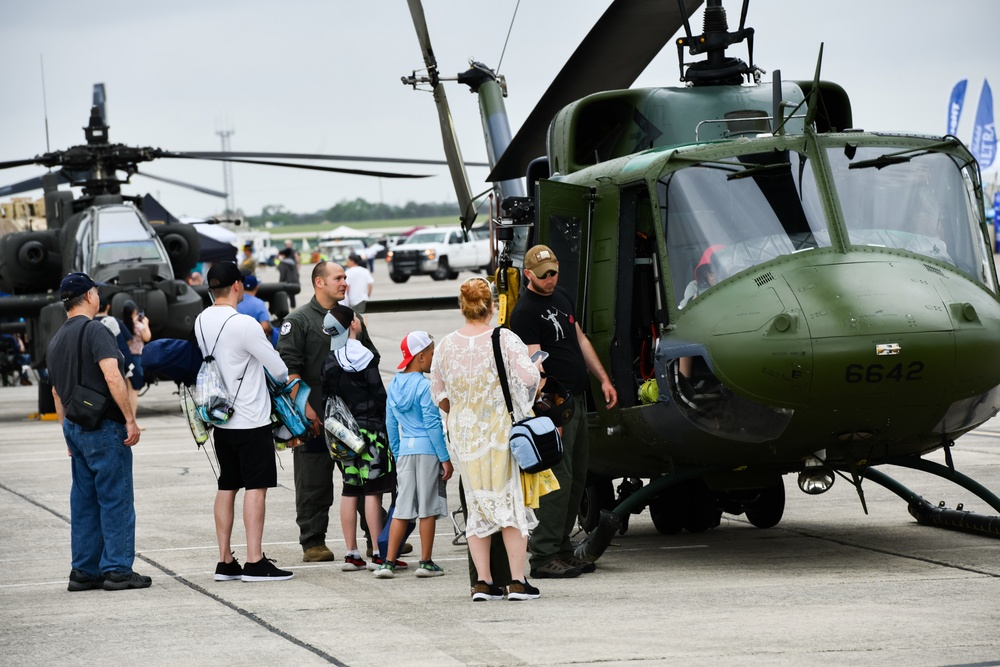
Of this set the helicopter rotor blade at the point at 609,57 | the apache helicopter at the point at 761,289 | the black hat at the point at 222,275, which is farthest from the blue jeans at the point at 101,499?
the helicopter rotor blade at the point at 609,57

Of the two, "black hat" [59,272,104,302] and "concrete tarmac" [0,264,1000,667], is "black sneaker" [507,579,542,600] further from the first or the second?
"black hat" [59,272,104,302]

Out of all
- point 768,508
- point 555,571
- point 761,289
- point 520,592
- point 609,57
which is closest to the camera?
point 520,592

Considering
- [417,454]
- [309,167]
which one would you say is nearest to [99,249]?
[309,167]

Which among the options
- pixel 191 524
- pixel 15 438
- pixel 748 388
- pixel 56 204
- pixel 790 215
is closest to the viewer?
pixel 748 388

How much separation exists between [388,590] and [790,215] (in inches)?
119

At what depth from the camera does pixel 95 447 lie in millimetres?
7977

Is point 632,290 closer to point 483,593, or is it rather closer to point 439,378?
point 439,378

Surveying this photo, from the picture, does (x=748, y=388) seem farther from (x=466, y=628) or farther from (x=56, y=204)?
(x=56, y=204)

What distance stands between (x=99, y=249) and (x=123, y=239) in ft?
1.19

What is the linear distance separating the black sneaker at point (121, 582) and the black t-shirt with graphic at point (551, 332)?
2.51m

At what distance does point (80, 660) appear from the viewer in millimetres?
6137

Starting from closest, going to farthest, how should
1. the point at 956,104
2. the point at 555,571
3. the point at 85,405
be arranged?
the point at 85,405
the point at 555,571
the point at 956,104

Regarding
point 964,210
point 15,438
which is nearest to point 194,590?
point 964,210

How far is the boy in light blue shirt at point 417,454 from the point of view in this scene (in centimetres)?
812
